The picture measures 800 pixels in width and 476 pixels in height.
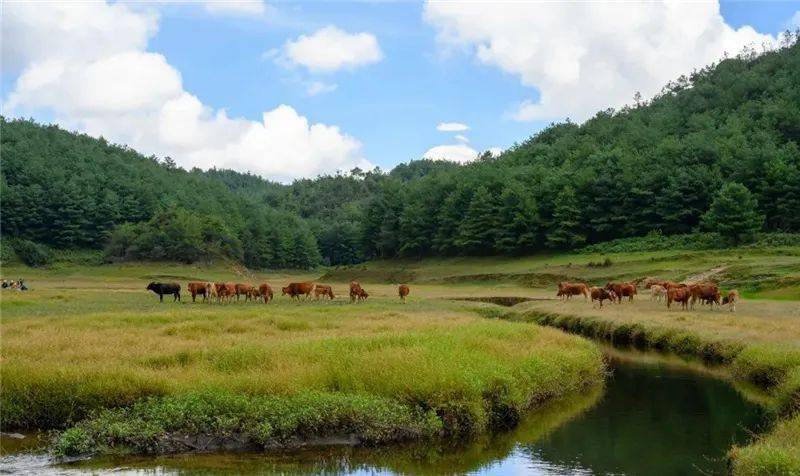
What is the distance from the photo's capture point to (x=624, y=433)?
18344 mm

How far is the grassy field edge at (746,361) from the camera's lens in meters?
13.2

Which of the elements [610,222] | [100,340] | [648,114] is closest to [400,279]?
[610,222]

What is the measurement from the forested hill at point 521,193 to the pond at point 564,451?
61981 millimetres

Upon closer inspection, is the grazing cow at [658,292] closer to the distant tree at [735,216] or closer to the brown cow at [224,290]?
the brown cow at [224,290]

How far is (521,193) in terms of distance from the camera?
342 ft

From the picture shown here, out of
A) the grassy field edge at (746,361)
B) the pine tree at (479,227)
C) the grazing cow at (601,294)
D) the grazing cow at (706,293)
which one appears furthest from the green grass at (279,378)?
the pine tree at (479,227)

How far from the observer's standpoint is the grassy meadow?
16.3m

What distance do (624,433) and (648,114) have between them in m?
155

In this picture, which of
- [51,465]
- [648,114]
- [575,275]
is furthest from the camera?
[648,114]

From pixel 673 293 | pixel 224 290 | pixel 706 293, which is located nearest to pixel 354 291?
pixel 224 290

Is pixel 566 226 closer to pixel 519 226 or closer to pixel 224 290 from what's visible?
pixel 519 226

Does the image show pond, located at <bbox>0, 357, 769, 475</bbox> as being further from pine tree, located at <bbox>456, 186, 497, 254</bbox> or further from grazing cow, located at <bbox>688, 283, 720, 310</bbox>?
pine tree, located at <bbox>456, 186, 497, 254</bbox>

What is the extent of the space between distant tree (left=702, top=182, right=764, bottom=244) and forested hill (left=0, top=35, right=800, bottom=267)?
0.57 ft

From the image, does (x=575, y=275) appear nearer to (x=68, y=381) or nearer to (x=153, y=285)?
(x=153, y=285)
